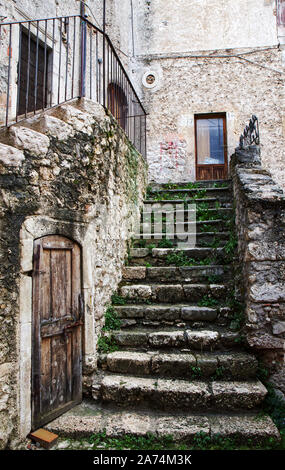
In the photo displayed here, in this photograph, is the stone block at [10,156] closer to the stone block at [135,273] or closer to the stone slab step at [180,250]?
the stone block at [135,273]

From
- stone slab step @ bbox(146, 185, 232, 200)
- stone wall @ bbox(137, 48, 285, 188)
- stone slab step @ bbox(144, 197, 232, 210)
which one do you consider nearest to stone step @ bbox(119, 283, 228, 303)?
stone slab step @ bbox(144, 197, 232, 210)

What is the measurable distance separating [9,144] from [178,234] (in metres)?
2.93

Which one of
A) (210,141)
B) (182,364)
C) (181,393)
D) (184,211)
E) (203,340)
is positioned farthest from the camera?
(210,141)

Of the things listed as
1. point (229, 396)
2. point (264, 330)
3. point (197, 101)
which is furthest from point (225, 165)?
point (229, 396)

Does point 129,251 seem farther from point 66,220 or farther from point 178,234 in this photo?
point 66,220

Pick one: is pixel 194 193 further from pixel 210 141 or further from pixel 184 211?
pixel 210 141

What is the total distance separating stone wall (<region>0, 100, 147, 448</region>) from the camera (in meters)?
2.39

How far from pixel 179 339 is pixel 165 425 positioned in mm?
860

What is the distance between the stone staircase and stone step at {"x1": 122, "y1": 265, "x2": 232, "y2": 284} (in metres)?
0.01

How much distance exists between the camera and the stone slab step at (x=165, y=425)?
243 centimetres

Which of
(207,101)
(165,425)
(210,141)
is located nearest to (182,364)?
(165,425)

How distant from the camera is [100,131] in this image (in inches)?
136

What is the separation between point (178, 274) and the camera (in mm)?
4055

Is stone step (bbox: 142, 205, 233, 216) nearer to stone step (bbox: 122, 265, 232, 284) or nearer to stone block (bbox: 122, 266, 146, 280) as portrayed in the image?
stone step (bbox: 122, 265, 232, 284)
